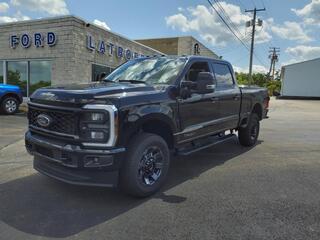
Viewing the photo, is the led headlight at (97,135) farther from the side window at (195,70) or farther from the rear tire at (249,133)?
the rear tire at (249,133)

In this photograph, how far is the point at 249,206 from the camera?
13.8ft

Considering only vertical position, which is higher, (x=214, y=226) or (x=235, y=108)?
(x=235, y=108)

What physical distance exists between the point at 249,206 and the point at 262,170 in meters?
1.89

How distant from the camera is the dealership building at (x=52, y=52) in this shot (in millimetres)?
15266

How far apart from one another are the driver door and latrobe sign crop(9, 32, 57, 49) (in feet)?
37.4

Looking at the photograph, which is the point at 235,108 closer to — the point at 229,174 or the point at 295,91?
the point at 229,174

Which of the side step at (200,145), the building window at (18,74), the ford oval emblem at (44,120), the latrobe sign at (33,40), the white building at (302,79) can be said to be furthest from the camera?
the white building at (302,79)

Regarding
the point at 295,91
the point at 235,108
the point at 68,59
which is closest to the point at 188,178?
the point at 235,108

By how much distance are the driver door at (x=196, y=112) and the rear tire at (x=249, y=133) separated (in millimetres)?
1935

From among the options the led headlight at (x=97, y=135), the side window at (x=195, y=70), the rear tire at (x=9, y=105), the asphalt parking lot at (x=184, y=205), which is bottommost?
the asphalt parking lot at (x=184, y=205)

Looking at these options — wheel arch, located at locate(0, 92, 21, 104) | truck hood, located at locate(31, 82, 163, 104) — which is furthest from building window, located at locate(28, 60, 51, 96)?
truck hood, located at locate(31, 82, 163, 104)

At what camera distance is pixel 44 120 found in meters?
4.36

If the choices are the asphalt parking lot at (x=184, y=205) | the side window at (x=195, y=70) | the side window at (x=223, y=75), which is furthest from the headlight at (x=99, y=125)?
the side window at (x=223, y=75)

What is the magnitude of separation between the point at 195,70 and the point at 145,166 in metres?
2.12
